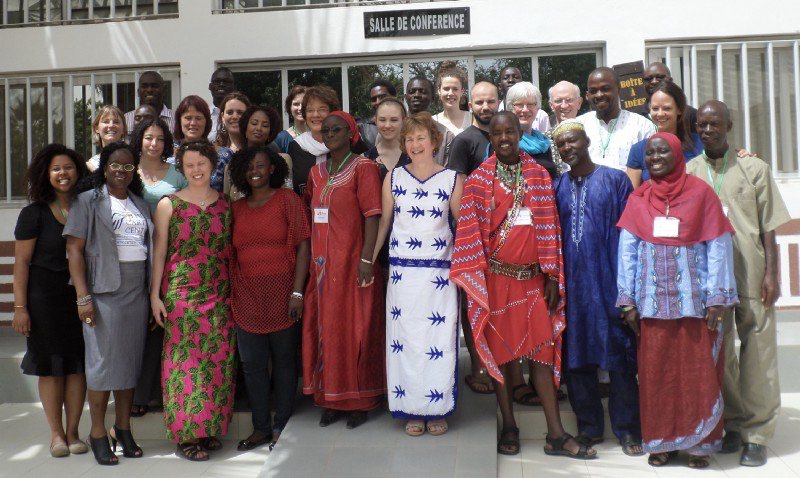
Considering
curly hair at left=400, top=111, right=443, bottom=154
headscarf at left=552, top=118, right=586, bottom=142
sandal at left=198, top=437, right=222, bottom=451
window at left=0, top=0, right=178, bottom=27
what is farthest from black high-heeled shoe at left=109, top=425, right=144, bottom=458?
window at left=0, top=0, right=178, bottom=27

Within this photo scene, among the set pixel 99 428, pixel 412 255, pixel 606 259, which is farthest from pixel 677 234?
pixel 99 428

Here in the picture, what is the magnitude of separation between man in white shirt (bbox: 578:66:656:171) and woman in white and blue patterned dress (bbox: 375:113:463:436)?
3.81ft

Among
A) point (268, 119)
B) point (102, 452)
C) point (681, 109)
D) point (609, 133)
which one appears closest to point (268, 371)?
point (102, 452)

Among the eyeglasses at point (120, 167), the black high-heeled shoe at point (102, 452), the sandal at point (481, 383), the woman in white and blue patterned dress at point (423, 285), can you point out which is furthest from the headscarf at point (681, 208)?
the black high-heeled shoe at point (102, 452)

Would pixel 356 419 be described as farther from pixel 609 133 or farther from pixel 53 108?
pixel 53 108

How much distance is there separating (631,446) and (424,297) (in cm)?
151

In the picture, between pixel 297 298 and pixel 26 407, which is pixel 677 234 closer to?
pixel 297 298

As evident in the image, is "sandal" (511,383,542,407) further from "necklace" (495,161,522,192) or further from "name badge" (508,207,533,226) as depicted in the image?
"necklace" (495,161,522,192)

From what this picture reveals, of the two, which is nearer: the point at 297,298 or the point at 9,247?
the point at 297,298

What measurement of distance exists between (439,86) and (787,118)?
3639mm

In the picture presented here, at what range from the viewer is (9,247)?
7.85 metres

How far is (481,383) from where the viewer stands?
5449 millimetres

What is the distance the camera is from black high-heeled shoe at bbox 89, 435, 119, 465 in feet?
16.4

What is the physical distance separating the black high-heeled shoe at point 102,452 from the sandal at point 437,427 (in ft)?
6.36
